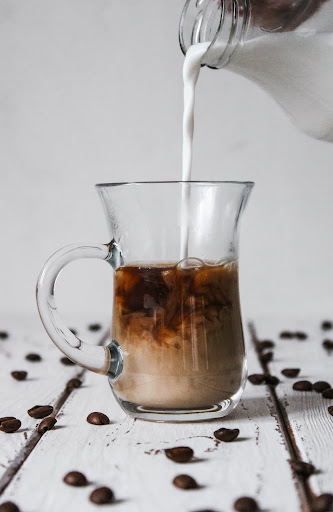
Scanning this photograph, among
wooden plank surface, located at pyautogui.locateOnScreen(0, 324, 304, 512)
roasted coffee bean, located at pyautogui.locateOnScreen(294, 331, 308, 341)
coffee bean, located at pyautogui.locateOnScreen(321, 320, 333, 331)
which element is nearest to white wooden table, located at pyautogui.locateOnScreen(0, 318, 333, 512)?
wooden plank surface, located at pyautogui.locateOnScreen(0, 324, 304, 512)

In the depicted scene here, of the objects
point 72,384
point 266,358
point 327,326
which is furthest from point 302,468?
point 327,326

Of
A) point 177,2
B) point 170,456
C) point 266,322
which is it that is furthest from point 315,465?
point 177,2

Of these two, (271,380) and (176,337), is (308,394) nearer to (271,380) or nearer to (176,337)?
(271,380)

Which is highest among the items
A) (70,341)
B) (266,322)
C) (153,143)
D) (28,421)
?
(153,143)

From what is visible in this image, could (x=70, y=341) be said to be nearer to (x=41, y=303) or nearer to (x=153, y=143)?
(x=41, y=303)

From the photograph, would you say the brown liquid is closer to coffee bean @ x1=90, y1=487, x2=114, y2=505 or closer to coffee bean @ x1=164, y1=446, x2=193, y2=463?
coffee bean @ x1=164, y1=446, x2=193, y2=463

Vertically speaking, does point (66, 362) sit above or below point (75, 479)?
below
